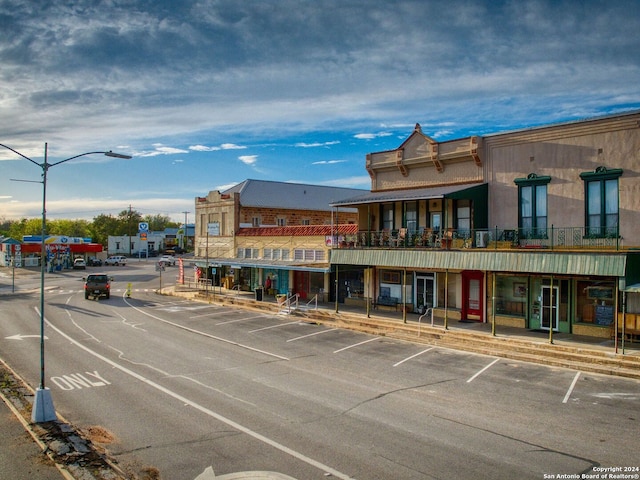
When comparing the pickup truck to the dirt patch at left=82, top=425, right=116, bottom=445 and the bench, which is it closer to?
the bench

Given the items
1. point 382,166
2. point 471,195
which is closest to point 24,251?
point 382,166

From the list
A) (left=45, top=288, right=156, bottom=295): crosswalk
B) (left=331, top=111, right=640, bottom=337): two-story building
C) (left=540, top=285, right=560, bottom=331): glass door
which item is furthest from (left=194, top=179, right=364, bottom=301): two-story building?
(left=540, top=285, right=560, bottom=331): glass door

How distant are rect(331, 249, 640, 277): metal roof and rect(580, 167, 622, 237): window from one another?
244 cm

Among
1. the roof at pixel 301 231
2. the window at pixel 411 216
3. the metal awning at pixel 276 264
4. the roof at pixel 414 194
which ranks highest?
the roof at pixel 414 194

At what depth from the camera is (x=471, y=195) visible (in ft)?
77.4

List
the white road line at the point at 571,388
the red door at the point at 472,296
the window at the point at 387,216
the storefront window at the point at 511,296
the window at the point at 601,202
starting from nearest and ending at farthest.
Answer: the white road line at the point at 571,388 < the window at the point at 601,202 < the storefront window at the point at 511,296 < the red door at the point at 472,296 < the window at the point at 387,216

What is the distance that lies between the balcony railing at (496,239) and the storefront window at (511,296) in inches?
68.5

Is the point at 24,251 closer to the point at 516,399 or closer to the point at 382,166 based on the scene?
the point at 382,166

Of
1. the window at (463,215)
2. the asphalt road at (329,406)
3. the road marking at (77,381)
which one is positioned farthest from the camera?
the window at (463,215)

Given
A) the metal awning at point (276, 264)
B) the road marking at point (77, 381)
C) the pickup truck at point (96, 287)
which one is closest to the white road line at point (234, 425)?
the road marking at point (77, 381)

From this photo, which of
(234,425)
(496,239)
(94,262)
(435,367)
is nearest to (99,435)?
(234,425)

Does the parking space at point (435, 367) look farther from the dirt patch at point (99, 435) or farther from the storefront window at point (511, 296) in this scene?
the dirt patch at point (99, 435)

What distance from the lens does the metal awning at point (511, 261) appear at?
703 inches

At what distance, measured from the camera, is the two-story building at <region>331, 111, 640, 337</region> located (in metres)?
19.6
